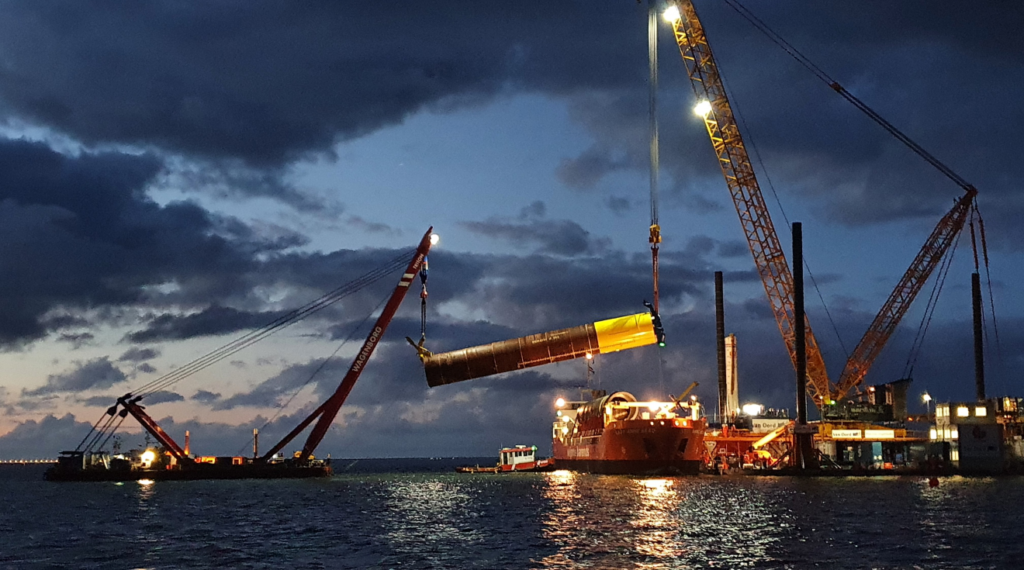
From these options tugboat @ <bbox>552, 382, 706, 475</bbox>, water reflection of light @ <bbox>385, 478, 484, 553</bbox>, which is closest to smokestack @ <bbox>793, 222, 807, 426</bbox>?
tugboat @ <bbox>552, 382, 706, 475</bbox>

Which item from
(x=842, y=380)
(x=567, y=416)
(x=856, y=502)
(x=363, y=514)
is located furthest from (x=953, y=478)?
(x=363, y=514)

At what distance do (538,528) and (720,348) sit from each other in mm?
79347

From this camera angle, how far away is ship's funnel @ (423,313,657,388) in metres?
91.1

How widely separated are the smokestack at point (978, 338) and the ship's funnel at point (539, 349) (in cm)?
6287

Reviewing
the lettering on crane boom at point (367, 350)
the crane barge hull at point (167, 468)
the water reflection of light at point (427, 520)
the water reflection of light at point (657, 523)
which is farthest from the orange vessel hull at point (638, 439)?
the crane barge hull at point (167, 468)

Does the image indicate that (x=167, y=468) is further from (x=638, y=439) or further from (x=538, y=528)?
(x=538, y=528)

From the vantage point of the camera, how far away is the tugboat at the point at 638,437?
106188 millimetres

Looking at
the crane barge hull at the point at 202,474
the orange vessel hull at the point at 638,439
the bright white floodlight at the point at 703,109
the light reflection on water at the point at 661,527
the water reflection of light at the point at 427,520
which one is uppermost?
the bright white floodlight at the point at 703,109

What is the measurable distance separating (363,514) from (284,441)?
43.1 meters

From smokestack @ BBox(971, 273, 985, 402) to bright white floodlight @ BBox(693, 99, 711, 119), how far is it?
2011 inches

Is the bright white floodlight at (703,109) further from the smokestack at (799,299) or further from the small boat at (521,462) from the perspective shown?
the small boat at (521,462)

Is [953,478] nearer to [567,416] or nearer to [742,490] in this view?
[742,490]

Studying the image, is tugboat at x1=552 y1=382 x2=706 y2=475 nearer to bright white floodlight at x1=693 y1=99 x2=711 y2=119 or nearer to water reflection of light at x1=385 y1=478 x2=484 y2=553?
water reflection of light at x1=385 y1=478 x2=484 y2=553

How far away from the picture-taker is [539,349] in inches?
3708
